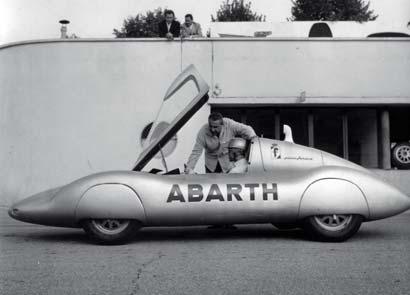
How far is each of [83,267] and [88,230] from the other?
1.32m

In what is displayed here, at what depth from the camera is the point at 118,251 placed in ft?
19.9

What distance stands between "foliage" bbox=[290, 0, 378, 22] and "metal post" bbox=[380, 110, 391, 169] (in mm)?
27479

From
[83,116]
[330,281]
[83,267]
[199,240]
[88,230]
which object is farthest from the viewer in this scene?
[83,116]

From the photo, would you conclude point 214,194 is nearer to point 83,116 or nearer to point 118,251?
point 118,251

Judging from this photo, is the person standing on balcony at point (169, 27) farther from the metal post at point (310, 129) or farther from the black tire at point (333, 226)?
the black tire at point (333, 226)

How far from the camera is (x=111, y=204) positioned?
626 cm

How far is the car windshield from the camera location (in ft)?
21.9

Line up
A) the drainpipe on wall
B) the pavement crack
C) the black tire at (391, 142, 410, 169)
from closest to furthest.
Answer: the pavement crack
the black tire at (391, 142, 410, 169)
the drainpipe on wall

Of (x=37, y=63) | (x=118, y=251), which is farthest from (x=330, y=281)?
(x=37, y=63)

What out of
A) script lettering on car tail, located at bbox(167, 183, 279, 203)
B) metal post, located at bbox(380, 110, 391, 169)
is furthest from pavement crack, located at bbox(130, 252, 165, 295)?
metal post, located at bbox(380, 110, 391, 169)

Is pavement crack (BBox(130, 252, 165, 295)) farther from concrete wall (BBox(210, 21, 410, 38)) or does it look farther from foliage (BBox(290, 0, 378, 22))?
foliage (BBox(290, 0, 378, 22))

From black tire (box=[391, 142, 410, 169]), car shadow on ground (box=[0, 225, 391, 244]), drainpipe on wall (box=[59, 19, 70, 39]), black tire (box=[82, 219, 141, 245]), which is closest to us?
black tire (box=[82, 219, 141, 245])

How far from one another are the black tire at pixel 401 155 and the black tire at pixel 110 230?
33.8ft

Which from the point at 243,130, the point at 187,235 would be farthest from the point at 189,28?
the point at 187,235
